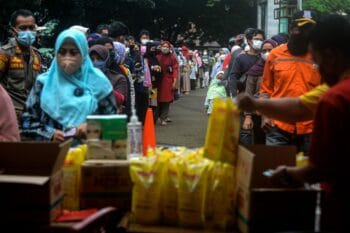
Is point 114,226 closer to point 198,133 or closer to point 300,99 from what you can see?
point 300,99

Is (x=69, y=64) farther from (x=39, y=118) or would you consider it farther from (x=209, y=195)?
(x=209, y=195)

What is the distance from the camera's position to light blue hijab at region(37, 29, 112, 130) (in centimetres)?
499

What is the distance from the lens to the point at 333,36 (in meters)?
3.32

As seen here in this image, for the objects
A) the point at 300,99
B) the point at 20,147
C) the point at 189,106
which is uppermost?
the point at 300,99

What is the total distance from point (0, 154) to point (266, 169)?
4.89 feet

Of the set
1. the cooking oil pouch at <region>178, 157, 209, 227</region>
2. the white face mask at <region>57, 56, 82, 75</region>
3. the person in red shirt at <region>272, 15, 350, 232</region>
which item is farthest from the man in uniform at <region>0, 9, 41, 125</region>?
the person in red shirt at <region>272, 15, 350, 232</region>

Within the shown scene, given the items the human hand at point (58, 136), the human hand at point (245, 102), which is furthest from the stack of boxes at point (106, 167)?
the human hand at point (58, 136)

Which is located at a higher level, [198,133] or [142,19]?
[142,19]

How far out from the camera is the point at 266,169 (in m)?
3.99

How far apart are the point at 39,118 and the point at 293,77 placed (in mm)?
2408

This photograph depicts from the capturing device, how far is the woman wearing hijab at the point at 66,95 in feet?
16.4

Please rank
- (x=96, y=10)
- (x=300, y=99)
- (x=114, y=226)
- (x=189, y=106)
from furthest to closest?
(x=96, y=10) < (x=189, y=106) < (x=300, y=99) < (x=114, y=226)

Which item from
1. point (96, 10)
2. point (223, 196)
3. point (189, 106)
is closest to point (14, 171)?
point (223, 196)

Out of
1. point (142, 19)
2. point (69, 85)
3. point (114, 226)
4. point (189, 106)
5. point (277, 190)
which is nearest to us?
point (277, 190)
